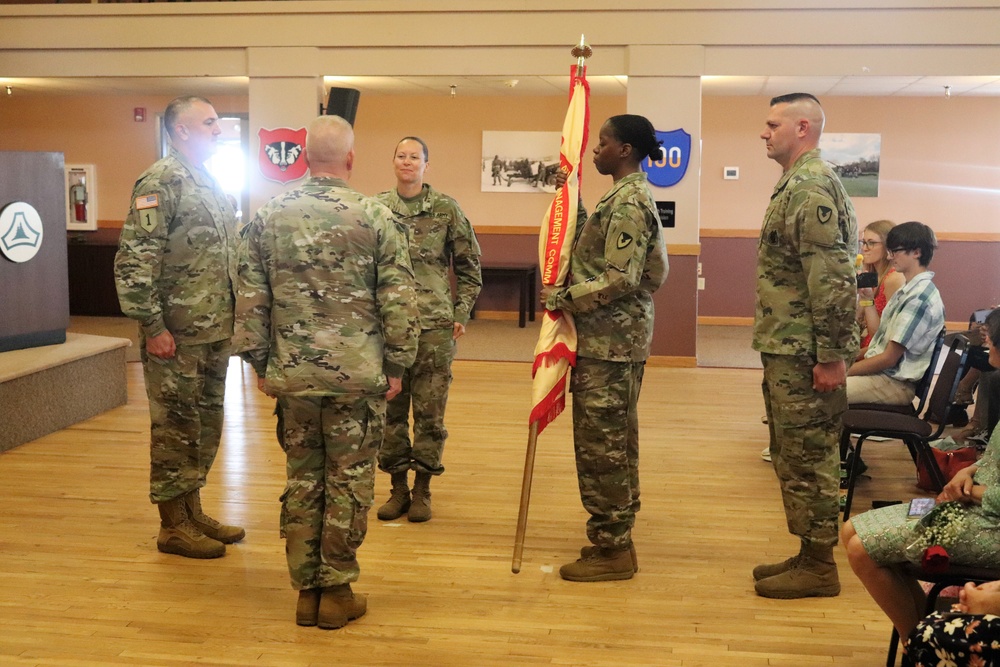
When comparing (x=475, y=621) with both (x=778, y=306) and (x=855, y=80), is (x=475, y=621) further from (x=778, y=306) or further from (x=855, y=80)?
(x=855, y=80)

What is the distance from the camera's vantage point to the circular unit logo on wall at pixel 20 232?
19.4ft

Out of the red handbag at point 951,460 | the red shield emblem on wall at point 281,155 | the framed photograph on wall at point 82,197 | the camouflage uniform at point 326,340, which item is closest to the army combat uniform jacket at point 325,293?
the camouflage uniform at point 326,340

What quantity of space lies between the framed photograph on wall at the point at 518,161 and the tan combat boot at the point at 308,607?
28.4 feet

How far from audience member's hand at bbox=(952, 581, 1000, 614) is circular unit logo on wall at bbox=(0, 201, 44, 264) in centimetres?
543

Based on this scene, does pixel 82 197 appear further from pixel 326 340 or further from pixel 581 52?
pixel 326 340

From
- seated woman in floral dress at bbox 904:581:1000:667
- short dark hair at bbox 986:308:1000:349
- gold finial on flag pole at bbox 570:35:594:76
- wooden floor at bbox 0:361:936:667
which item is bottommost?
wooden floor at bbox 0:361:936:667

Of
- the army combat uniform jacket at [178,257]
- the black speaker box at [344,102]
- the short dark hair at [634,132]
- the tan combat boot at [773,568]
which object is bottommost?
the tan combat boot at [773,568]

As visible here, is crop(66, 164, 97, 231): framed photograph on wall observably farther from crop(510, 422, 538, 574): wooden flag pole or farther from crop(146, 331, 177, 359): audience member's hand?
crop(510, 422, 538, 574): wooden flag pole

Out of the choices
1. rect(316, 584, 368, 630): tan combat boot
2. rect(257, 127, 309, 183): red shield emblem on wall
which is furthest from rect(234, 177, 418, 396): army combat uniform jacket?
rect(257, 127, 309, 183): red shield emblem on wall

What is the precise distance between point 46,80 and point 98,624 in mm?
8072

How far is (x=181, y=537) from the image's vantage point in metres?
3.95

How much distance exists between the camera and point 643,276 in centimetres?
363

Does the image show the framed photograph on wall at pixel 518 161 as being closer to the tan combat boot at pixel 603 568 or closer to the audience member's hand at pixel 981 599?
the tan combat boot at pixel 603 568

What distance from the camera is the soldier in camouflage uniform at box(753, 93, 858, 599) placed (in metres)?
3.29
